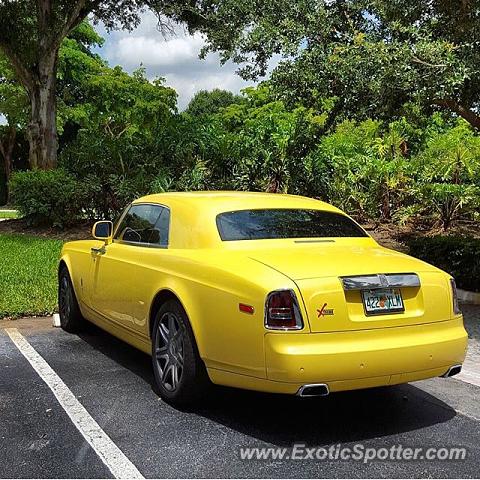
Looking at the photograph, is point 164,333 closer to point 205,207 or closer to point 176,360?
point 176,360

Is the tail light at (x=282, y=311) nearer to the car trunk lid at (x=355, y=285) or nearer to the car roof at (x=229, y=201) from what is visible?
the car trunk lid at (x=355, y=285)

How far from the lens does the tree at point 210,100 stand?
268 feet

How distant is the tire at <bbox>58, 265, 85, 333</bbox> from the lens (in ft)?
21.9

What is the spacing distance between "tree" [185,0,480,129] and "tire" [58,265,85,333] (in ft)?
13.6

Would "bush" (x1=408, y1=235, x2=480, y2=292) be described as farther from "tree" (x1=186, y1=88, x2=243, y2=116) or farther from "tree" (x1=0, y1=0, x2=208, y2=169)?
"tree" (x1=186, y1=88, x2=243, y2=116)

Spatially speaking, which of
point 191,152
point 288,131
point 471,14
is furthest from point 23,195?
point 471,14

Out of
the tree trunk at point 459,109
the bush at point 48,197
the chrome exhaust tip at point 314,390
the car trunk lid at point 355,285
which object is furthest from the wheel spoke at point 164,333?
the bush at point 48,197

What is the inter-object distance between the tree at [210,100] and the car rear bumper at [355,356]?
77.8 meters

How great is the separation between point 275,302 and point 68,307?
3.61 m

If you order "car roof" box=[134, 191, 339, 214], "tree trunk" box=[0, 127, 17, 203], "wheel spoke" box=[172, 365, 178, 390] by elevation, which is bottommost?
"wheel spoke" box=[172, 365, 178, 390]

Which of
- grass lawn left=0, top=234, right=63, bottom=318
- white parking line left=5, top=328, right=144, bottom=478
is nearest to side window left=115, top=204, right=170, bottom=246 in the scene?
white parking line left=5, top=328, right=144, bottom=478

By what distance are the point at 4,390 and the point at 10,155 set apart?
37.7 meters

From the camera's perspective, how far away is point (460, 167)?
13.5 meters

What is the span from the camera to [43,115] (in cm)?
1734
